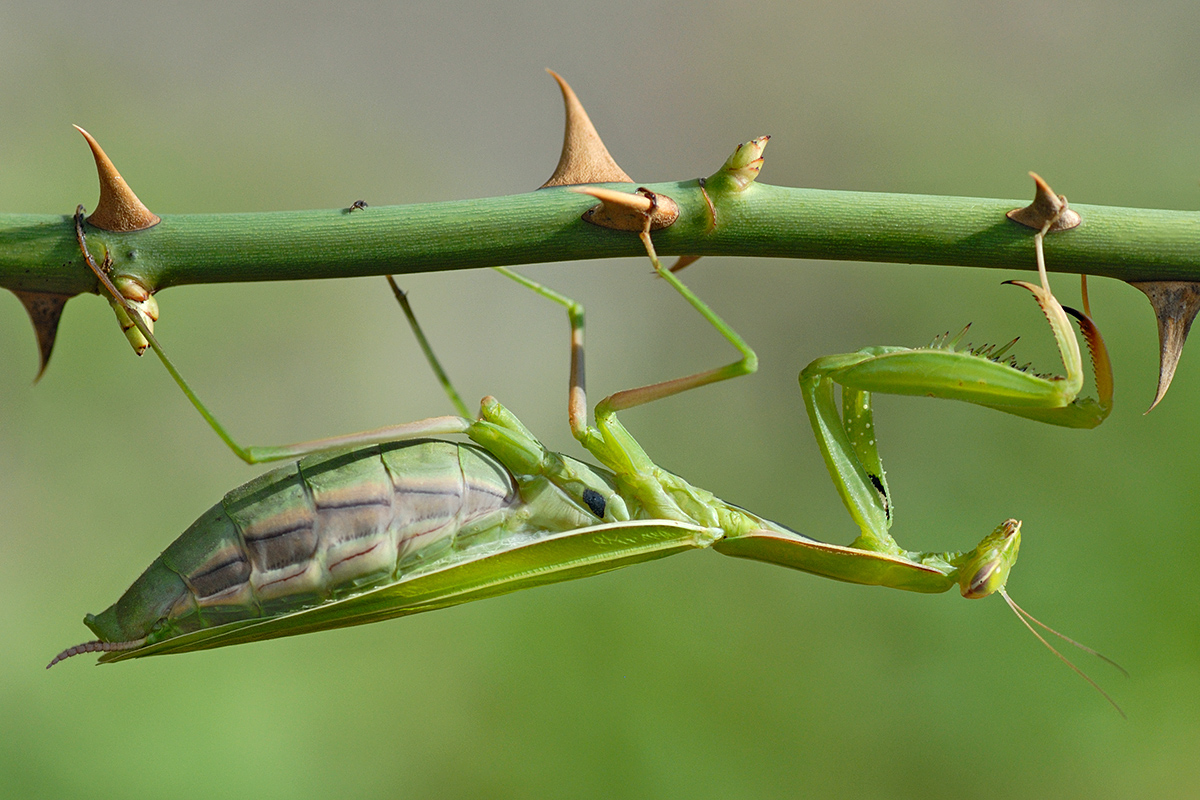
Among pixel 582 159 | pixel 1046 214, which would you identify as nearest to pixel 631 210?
pixel 582 159

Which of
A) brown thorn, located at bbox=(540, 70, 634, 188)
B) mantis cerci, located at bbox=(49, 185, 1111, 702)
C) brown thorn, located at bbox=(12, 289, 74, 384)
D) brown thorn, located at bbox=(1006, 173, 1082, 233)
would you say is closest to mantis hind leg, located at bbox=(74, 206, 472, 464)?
mantis cerci, located at bbox=(49, 185, 1111, 702)

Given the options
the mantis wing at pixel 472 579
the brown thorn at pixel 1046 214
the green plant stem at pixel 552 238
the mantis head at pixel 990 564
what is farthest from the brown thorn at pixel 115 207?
the mantis head at pixel 990 564

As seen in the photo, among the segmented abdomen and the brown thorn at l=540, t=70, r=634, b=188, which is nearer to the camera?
the brown thorn at l=540, t=70, r=634, b=188

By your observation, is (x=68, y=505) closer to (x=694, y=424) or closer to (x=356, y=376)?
(x=356, y=376)

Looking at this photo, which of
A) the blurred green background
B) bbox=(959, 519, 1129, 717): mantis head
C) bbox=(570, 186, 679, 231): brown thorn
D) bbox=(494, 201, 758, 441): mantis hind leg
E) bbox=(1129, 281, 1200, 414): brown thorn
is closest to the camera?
bbox=(570, 186, 679, 231): brown thorn

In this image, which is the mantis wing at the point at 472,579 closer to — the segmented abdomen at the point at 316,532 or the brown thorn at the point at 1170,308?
the segmented abdomen at the point at 316,532

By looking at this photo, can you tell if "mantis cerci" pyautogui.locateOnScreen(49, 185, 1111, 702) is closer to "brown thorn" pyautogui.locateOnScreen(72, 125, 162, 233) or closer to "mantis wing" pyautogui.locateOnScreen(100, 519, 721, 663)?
"mantis wing" pyautogui.locateOnScreen(100, 519, 721, 663)
